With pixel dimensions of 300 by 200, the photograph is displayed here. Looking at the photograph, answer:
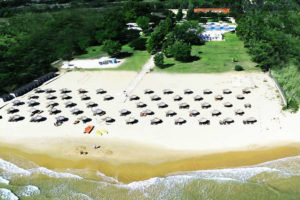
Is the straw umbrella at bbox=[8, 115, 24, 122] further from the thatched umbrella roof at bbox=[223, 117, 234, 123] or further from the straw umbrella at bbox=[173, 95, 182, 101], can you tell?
the thatched umbrella roof at bbox=[223, 117, 234, 123]

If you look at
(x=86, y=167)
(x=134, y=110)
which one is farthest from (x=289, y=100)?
(x=86, y=167)

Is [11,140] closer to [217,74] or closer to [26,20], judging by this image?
[217,74]

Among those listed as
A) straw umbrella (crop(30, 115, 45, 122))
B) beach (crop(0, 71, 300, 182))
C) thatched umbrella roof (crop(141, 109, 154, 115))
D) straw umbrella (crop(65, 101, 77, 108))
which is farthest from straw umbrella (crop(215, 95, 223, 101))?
straw umbrella (crop(30, 115, 45, 122))

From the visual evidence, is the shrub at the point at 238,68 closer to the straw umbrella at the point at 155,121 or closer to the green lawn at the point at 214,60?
the green lawn at the point at 214,60

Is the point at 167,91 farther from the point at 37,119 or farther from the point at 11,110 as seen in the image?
the point at 11,110

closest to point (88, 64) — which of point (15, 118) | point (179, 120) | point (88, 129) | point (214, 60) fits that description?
point (15, 118)

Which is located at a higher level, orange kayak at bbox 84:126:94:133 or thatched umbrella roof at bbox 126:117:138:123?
thatched umbrella roof at bbox 126:117:138:123
